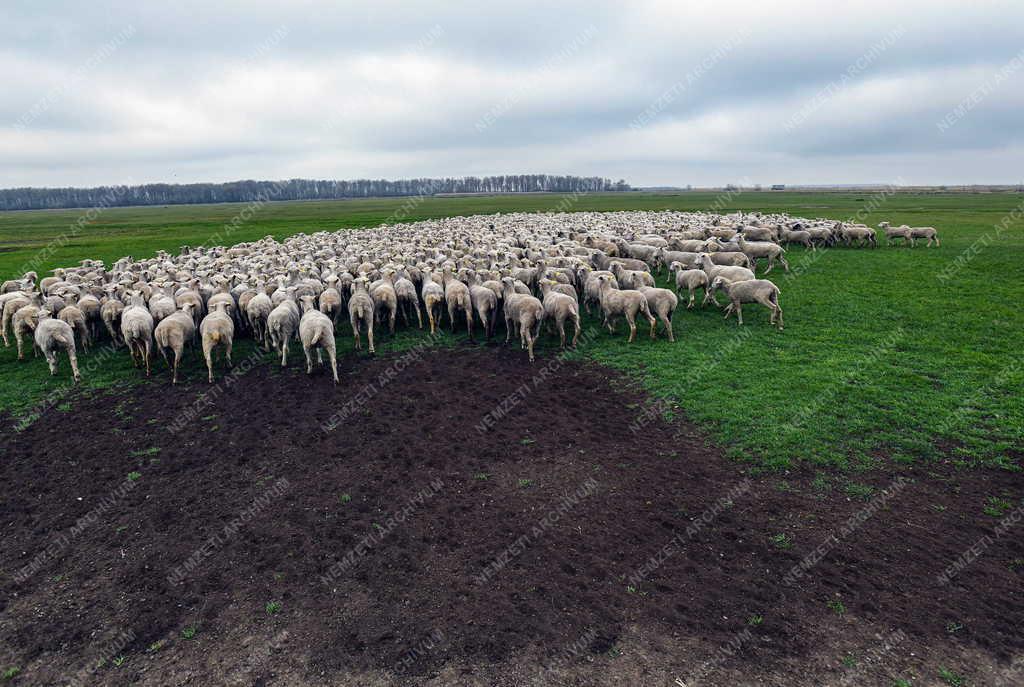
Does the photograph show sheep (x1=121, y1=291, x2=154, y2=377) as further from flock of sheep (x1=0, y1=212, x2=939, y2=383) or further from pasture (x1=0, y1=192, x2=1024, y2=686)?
pasture (x1=0, y1=192, x2=1024, y2=686)

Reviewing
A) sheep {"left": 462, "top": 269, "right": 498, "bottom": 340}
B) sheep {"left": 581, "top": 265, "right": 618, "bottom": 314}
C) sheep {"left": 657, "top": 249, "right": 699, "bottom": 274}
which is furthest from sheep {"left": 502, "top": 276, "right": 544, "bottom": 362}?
sheep {"left": 657, "top": 249, "right": 699, "bottom": 274}

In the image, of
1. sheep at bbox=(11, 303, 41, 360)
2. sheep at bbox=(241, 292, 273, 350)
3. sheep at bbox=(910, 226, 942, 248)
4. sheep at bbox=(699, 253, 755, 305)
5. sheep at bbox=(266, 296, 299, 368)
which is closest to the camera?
sheep at bbox=(266, 296, 299, 368)

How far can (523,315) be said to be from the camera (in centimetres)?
1686

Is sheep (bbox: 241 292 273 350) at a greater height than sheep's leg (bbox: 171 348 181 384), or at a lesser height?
greater

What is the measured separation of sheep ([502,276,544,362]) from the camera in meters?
16.8

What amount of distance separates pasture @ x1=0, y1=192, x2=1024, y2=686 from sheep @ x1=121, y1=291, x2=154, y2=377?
866 millimetres

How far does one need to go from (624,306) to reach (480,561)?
38.6ft

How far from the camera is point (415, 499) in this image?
9.50 metres

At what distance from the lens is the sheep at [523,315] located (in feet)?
55.1

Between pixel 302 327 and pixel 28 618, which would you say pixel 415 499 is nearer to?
pixel 28 618

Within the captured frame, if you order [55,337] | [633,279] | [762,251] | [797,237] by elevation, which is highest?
[797,237]

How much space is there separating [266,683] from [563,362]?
11.6 m

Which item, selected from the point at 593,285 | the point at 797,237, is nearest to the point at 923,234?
the point at 797,237

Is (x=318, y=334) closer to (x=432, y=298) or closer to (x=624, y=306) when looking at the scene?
(x=432, y=298)
